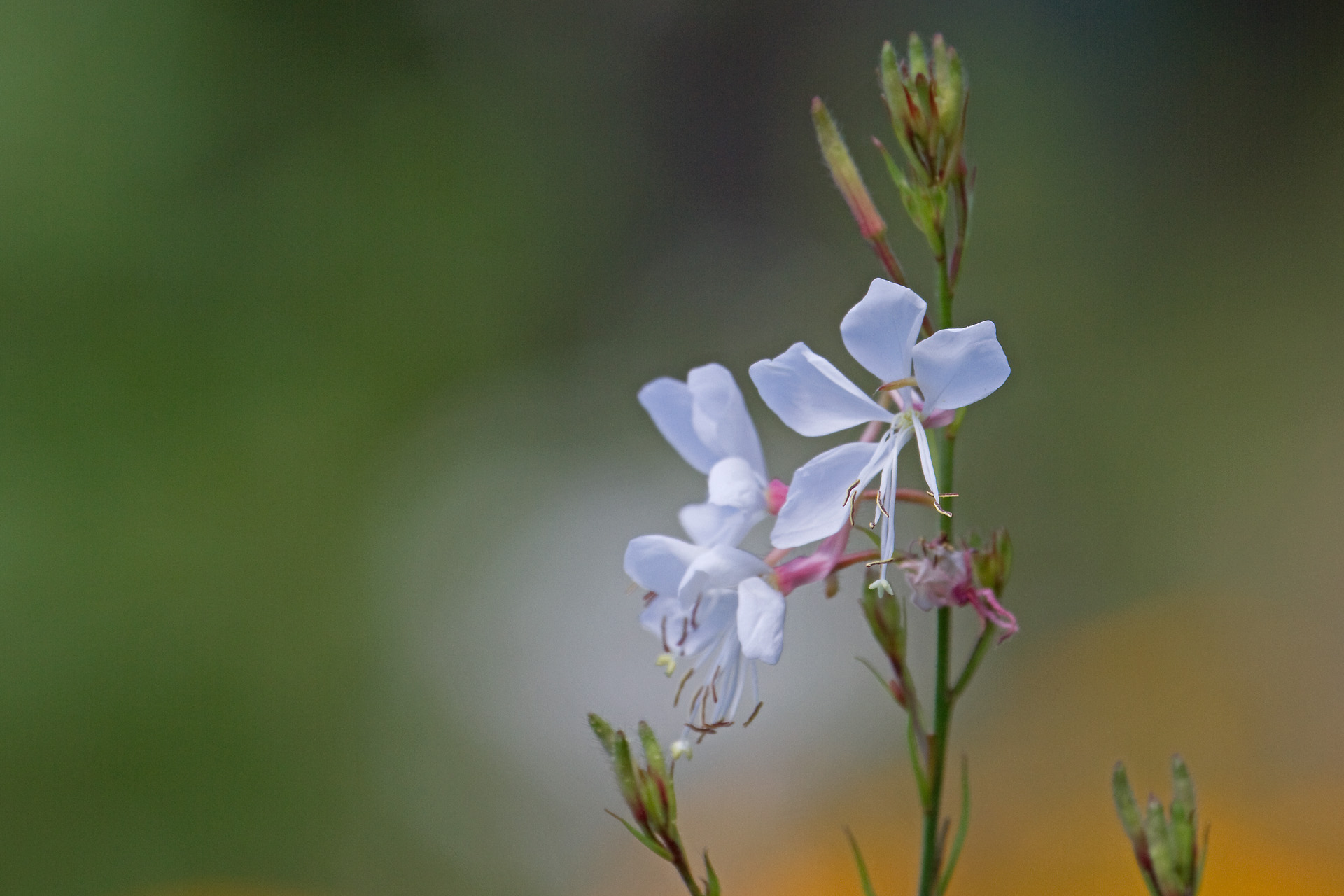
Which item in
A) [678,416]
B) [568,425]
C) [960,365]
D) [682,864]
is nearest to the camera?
[960,365]

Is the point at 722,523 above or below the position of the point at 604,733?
above

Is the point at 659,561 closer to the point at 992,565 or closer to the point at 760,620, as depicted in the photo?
the point at 760,620

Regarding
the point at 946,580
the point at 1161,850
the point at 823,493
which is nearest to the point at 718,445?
the point at 823,493

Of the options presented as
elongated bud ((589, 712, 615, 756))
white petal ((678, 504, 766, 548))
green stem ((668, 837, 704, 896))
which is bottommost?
green stem ((668, 837, 704, 896))

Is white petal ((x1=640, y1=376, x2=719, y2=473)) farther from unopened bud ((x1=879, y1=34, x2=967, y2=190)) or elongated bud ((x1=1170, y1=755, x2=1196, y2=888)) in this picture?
elongated bud ((x1=1170, y1=755, x2=1196, y2=888))

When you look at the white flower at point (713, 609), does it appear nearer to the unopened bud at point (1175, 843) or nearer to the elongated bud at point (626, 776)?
the elongated bud at point (626, 776)

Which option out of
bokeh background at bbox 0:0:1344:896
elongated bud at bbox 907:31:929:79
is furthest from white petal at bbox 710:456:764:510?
bokeh background at bbox 0:0:1344:896
